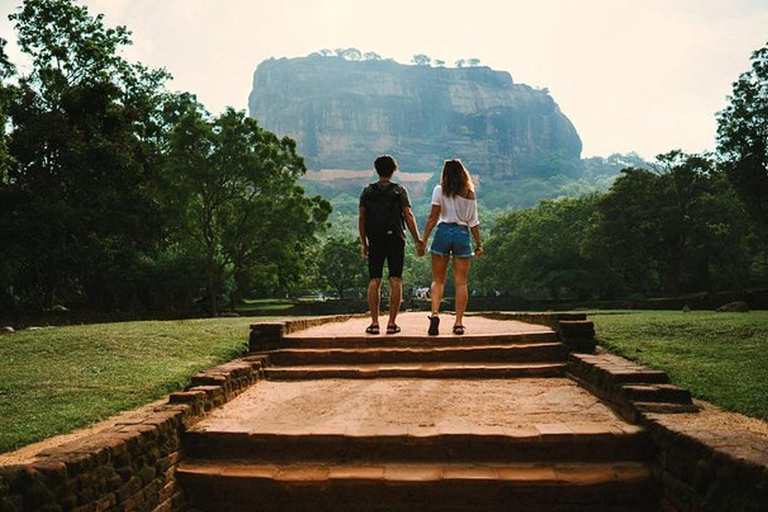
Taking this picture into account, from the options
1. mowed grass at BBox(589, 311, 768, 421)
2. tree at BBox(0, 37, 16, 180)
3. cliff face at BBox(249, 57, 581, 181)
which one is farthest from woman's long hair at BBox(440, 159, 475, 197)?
cliff face at BBox(249, 57, 581, 181)

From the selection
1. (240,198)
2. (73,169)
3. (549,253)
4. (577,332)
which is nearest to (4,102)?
(73,169)

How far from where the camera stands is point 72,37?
22.8m

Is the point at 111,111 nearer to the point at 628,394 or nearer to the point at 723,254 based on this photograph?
the point at 628,394

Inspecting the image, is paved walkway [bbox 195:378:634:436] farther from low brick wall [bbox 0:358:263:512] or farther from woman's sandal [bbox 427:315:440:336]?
woman's sandal [bbox 427:315:440:336]

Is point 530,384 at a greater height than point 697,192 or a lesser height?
lesser

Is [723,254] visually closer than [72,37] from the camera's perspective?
No

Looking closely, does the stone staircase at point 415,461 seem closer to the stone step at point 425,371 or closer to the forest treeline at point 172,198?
the stone step at point 425,371

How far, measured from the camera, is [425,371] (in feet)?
17.9

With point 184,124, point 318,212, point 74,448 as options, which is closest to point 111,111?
point 184,124

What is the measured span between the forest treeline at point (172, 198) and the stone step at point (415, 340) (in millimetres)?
14499

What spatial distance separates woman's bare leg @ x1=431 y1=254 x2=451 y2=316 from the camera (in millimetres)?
6380

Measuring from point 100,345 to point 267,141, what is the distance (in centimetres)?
1820

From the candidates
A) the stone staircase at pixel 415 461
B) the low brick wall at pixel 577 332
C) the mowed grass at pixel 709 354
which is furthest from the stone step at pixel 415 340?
the stone staircase at pixel 415 461

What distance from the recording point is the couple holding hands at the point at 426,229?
6.38 m
